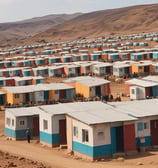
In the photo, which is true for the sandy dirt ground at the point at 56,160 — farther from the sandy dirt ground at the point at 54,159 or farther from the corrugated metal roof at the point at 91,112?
the corrugated metal roof at the point at 91,112

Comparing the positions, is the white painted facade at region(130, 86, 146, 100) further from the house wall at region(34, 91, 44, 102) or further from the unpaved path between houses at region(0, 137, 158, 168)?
the unpaved path between houses at region(0, 137, 158, 168)

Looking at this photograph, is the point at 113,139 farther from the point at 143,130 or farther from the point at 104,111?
the point at 104,111

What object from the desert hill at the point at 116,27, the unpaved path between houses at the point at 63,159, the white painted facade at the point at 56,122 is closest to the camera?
the unpaved path between houses at the point at 63,159

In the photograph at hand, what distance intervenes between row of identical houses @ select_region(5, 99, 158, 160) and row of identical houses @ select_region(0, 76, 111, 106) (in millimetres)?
14096

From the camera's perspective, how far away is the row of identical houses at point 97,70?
2313 inches

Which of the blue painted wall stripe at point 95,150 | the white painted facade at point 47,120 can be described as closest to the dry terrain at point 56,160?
the blue painted wall stripe at point 95,150

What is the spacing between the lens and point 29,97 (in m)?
41.9

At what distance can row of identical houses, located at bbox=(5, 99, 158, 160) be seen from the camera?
71.3ft

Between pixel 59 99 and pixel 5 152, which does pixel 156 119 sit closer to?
pixel 5 152

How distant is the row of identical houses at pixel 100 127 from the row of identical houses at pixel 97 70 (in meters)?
31.6

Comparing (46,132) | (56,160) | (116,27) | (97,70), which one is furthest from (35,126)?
(116,27)

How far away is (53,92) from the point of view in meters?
42.1

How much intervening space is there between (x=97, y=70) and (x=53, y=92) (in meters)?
20.9

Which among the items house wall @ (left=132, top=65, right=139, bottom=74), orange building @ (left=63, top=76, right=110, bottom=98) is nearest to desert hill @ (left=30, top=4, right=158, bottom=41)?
house wall @ (left=132, top=65, right=139, bottom=74)
